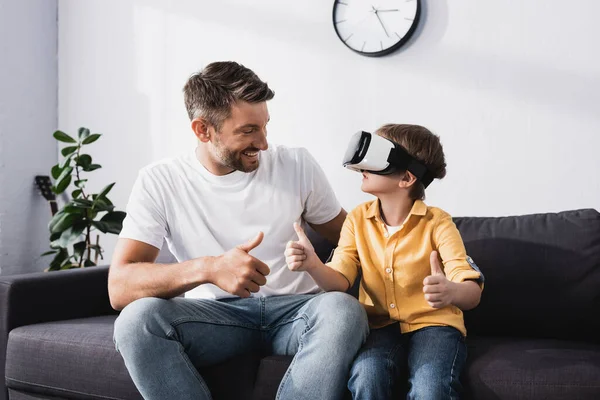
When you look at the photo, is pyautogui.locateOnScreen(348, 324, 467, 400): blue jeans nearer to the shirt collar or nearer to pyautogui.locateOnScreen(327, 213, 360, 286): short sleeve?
pyautogui.locateOnScreen(327, 213, 360, 286): short sleeve

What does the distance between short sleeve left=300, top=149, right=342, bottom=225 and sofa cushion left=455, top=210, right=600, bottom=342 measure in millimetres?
432

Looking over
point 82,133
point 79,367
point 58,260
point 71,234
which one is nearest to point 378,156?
point 79,367

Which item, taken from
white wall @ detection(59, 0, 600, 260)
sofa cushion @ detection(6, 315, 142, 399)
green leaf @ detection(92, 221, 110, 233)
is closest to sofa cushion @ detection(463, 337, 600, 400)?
sofa cushion @ detection(6, 315, 142, 399)

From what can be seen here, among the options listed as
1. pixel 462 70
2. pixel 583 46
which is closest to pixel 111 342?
pixel 462 70

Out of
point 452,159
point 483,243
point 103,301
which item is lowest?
point 103,301

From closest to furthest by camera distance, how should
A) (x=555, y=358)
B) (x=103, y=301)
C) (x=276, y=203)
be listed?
1. (x=555, y=358)
2. (x=276, y=203)
3. (x=103, y=301)

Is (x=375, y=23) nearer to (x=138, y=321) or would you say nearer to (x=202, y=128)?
(x=202, y=128)

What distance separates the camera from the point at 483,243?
204 cm

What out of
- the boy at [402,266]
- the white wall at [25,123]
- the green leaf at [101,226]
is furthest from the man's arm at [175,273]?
the white wall at [25,123]

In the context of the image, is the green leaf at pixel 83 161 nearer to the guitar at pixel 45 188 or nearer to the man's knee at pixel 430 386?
the guitar at pixel 45 188

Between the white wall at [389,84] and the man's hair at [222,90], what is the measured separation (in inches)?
39.8

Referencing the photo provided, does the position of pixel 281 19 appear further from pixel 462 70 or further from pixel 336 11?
pixel 462 70

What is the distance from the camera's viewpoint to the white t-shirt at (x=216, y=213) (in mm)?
1888

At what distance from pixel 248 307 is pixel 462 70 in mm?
1438
